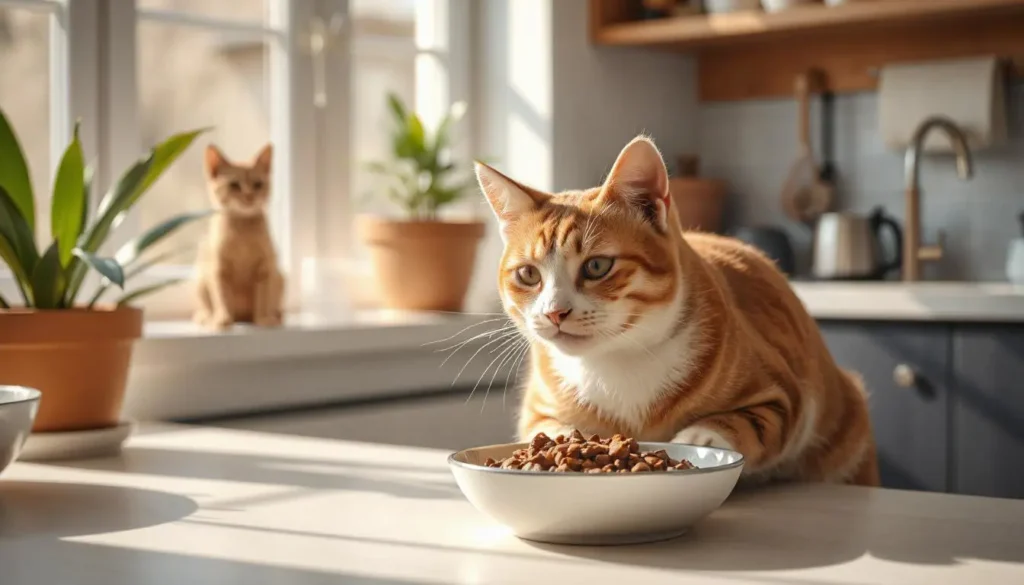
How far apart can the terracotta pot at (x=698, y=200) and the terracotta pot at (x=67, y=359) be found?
1.91 metres

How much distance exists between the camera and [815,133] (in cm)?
320

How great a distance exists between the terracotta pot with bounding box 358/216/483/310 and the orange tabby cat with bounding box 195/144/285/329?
1.42 feet

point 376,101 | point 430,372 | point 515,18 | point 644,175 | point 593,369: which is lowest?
point 430,372

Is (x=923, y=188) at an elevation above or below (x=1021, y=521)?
above

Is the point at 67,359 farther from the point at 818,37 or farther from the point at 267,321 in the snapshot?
the point at 818,37

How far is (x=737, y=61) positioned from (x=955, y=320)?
1.13 m

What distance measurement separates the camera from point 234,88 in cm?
264

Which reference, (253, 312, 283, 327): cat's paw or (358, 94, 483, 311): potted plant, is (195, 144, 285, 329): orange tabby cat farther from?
(358, 94, 483, 311): potted plant

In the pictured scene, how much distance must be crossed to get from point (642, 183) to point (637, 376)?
19 cm

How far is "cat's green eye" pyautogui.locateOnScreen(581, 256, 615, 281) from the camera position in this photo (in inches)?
44.4

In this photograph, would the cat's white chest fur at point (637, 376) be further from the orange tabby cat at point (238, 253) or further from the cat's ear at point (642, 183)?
the orange tabby cat at point (238, 253)

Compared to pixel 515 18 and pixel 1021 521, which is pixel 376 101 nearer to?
pixel 515 18

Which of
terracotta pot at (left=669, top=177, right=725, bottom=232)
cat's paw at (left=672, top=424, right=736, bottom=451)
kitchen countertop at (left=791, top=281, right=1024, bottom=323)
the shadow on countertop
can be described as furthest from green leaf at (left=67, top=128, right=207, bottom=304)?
terracotta pot at (left=669, top=177, right=725, bottom=232)

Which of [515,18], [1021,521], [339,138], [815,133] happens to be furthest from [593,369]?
[815,133]
